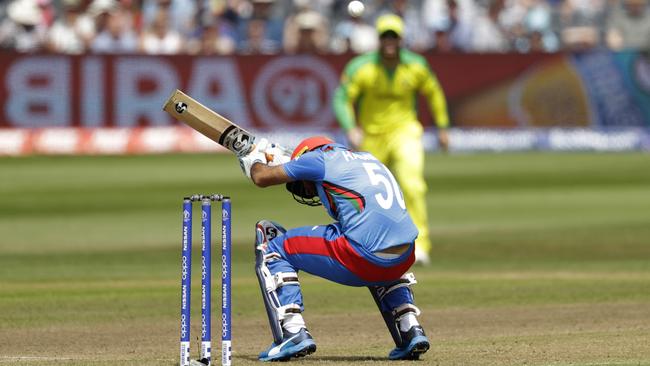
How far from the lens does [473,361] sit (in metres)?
7.95

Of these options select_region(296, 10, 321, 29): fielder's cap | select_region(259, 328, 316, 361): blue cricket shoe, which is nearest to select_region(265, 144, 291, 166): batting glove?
select_region(259, 328, 316, 361): blue cricket shoe

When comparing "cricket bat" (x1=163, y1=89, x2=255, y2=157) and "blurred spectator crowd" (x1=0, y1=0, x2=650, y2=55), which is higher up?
"cricket bat" (x1=163, y1=89, x2=255, y2=157)

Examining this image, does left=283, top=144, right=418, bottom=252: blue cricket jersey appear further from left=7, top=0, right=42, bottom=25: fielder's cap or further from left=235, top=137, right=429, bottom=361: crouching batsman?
left=7, top=0, right=42, bottom=25: fielder's cap

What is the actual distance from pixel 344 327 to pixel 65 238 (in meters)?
6.57

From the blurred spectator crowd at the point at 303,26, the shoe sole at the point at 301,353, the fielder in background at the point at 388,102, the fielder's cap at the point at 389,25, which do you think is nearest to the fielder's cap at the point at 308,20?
the blurred spectator crowd at the point at 303,26

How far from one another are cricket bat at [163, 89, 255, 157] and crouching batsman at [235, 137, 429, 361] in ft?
0.25

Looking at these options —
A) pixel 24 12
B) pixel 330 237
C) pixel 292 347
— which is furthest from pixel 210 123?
pixel 24 12

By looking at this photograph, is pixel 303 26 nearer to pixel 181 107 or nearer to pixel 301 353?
pixel 181 107

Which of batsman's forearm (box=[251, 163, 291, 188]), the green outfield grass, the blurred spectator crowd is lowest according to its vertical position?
the green outfield grass

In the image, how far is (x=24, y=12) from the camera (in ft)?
81.4

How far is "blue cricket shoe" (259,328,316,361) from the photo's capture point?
25.5 ft

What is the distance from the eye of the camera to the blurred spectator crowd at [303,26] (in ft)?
80.7

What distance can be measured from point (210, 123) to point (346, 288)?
4618mm

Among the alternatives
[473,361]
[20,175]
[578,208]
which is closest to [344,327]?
[473,361]
